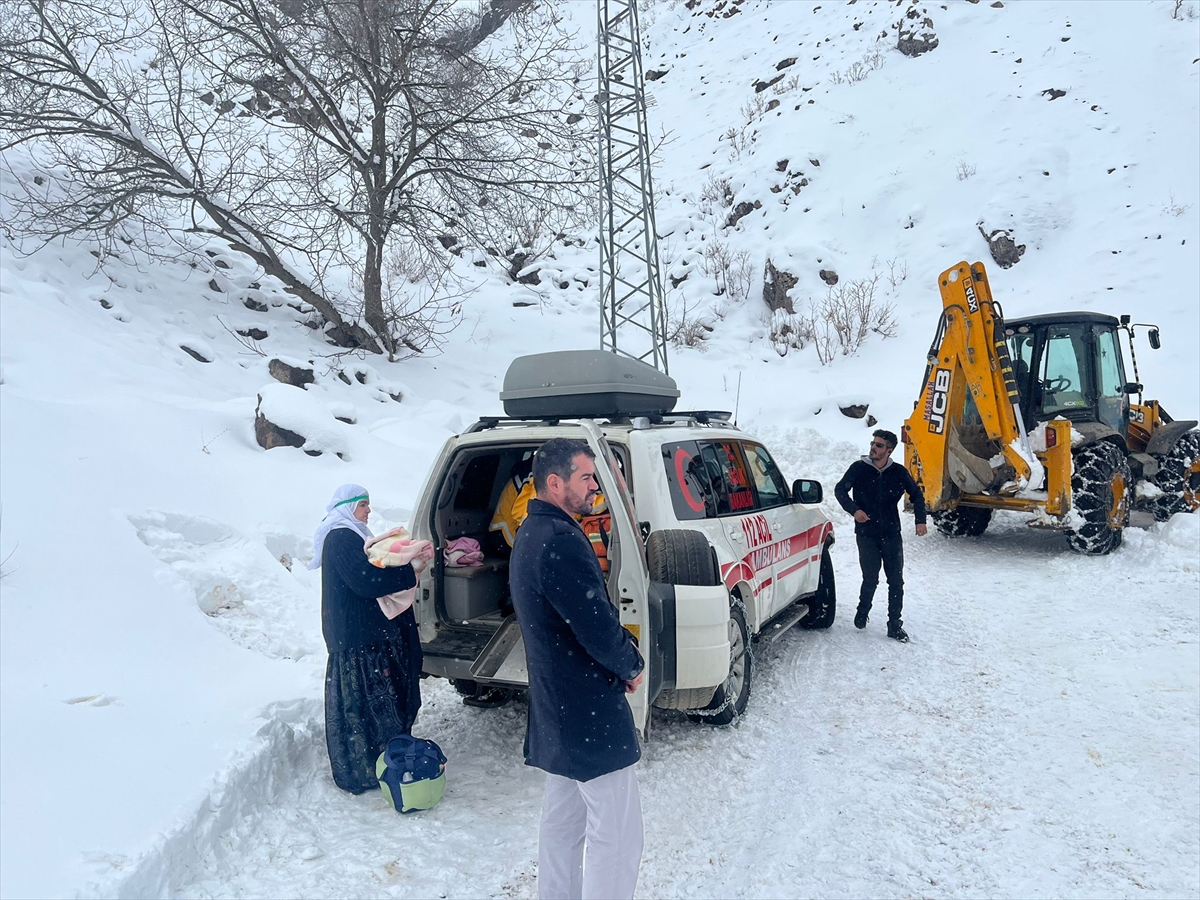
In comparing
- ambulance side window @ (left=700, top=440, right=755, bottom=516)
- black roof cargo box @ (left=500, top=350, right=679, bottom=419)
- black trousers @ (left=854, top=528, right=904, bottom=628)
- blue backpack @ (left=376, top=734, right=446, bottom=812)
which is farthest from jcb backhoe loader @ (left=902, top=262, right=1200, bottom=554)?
blue backpack @ (left=376, top=734, right=446, bottom=812)

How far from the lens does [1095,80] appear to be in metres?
21.2

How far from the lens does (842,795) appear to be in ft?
13.2

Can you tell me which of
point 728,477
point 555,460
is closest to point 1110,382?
point 728,477

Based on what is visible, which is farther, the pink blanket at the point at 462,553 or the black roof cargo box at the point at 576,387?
the pink blanket at the point at 462,553

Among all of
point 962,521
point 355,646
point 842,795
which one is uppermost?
point 355,646

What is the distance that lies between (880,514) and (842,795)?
121 inches

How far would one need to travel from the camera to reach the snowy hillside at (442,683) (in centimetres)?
337

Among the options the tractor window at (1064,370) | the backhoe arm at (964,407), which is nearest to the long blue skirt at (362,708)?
the backhoe arm at (964,407)

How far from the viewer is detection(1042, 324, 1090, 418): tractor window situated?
364 inches

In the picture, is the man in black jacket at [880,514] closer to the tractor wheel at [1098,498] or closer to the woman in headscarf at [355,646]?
the tractor wheel at [1098,498]

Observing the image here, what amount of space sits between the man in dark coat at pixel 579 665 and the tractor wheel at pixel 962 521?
857cm

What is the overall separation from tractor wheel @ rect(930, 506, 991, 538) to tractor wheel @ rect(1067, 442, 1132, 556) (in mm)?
1377

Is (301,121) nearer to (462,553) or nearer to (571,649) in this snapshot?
(462,553)

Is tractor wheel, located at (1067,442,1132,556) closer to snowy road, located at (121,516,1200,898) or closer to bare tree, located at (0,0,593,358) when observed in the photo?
snowy road, located at (121,516,1200,898)
